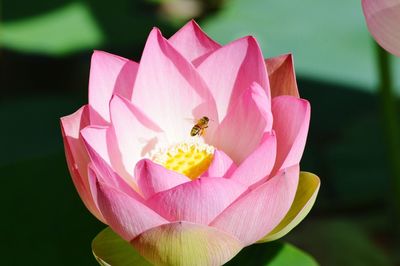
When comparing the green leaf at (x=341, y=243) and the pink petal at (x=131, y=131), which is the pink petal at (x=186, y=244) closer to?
the pink petal at (x=131, y=131)

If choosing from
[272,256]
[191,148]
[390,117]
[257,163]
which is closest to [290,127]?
[257,163]

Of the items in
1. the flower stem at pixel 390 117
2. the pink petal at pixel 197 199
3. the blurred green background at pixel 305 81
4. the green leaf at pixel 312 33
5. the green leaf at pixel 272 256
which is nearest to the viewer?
the pink petal at pixel 197 199

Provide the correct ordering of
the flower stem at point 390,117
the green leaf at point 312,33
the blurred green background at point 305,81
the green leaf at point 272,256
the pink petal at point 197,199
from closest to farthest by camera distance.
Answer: the pink petal at point 197,199 → the green leaf at point 272,256 → the flower stem at point 390,117 → the blurred green background at point 305,81 → the green leaf at point 312,33

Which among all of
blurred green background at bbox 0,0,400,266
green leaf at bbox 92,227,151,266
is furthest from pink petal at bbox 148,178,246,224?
blurred green background at bbox 0,0,400,266

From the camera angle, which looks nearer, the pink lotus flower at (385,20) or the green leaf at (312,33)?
the pink lotus flower at (385,20)

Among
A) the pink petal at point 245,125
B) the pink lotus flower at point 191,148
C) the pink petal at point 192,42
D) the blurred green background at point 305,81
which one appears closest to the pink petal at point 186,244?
the pink lotus flower at point 191,148

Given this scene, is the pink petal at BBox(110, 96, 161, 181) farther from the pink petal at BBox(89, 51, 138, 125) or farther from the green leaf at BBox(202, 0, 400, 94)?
the green leaf at BBox(202, 0, 400, 94)

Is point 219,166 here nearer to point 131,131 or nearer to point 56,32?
point 131,131
